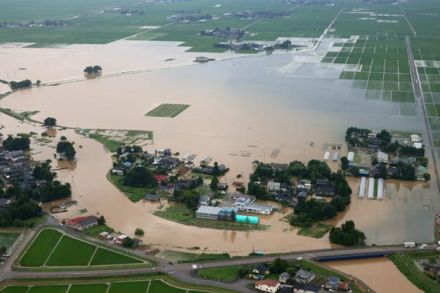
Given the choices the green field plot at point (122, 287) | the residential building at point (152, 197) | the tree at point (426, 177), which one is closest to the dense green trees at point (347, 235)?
the green field plot at point (122, 287)

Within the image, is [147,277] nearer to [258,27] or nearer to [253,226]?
[253,226]

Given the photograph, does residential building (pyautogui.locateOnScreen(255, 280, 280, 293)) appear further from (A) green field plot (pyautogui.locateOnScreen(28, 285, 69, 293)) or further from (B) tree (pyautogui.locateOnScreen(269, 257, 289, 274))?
(A) green field plot (pyautogui.locateOnScreen(28, 285, 69, 293))

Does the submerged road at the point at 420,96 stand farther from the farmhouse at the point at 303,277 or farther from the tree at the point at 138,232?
the tree at the point at 138,232

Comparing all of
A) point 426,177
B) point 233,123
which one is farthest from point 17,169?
point 426,177

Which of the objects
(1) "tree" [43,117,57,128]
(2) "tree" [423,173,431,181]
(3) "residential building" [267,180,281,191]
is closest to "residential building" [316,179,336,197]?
(3) "residential building" [267,180,281,191]

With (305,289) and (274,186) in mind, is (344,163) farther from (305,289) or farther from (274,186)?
(305,289)

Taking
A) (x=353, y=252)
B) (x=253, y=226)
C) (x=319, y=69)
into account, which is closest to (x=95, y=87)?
(x=319, y=69)
